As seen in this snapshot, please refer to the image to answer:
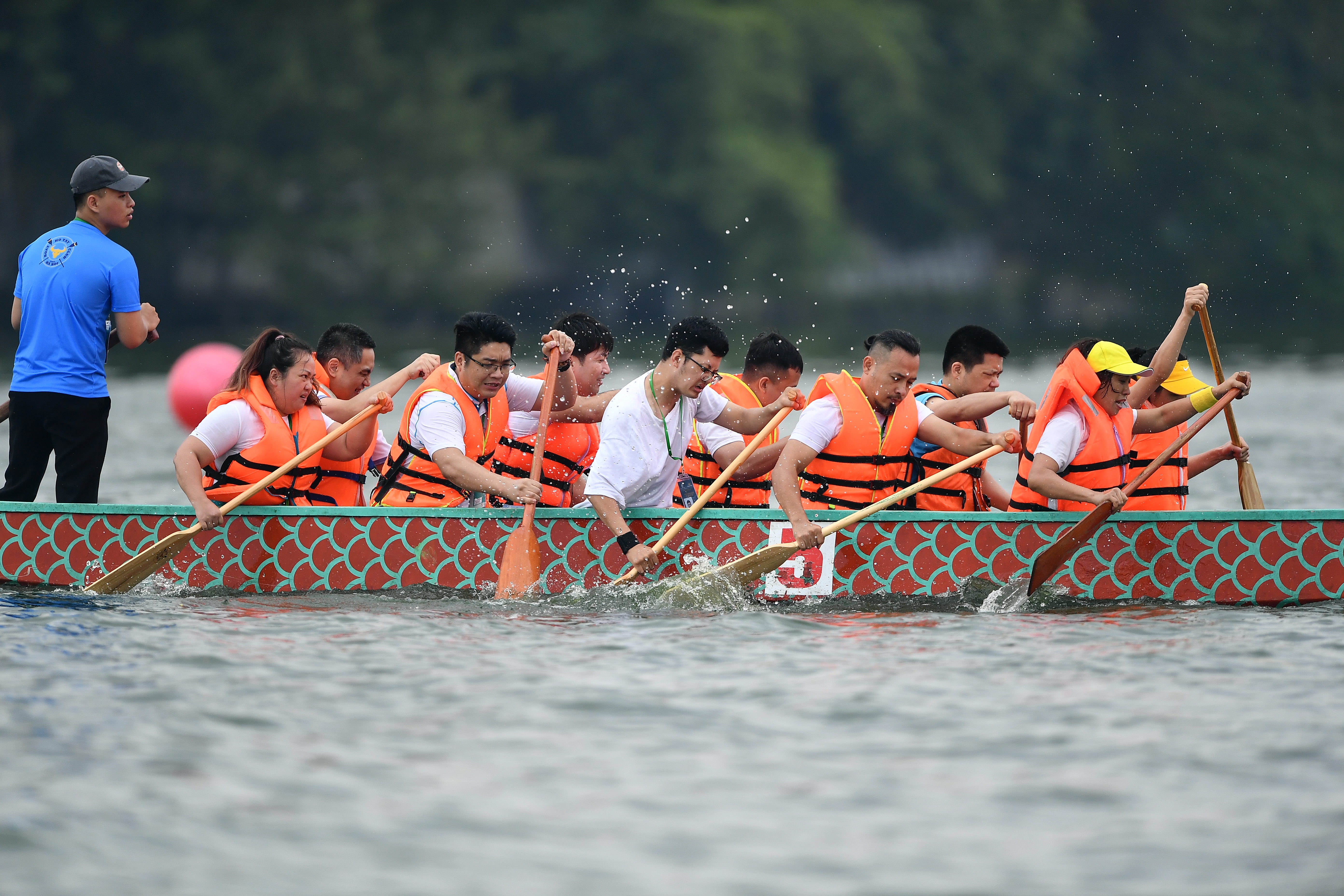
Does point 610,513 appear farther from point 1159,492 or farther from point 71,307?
point 71,307

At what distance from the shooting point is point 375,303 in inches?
1561

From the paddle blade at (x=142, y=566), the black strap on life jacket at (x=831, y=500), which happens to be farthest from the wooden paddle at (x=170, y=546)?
the black strap on life jacket at (x=831, y=500)

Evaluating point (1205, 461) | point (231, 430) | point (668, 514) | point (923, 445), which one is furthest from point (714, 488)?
point (1205, 461)

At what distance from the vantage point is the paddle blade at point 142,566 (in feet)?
24.4

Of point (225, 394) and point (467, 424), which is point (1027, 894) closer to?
point (467, 424)

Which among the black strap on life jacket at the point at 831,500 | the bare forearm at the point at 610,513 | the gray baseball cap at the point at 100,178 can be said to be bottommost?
the bare forearm at the point at 610,513

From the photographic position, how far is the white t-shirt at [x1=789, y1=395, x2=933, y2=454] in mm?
7242

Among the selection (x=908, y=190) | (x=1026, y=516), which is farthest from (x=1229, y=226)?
(x=1026, y=516)

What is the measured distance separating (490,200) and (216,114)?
805cm

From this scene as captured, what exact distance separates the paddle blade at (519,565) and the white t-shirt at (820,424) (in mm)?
1225

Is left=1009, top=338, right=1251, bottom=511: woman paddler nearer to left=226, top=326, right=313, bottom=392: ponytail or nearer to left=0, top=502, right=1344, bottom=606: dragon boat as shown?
left=0, top=502, right=1344, bottom=606: dragon boat

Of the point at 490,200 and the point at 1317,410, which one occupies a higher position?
the point at 490,200

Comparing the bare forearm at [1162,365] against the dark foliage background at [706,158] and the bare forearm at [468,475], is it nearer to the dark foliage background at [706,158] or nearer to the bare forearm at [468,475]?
the bare forearm at [468,475]

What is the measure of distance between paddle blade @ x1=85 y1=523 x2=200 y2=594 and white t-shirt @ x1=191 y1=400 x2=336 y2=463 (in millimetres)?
375
